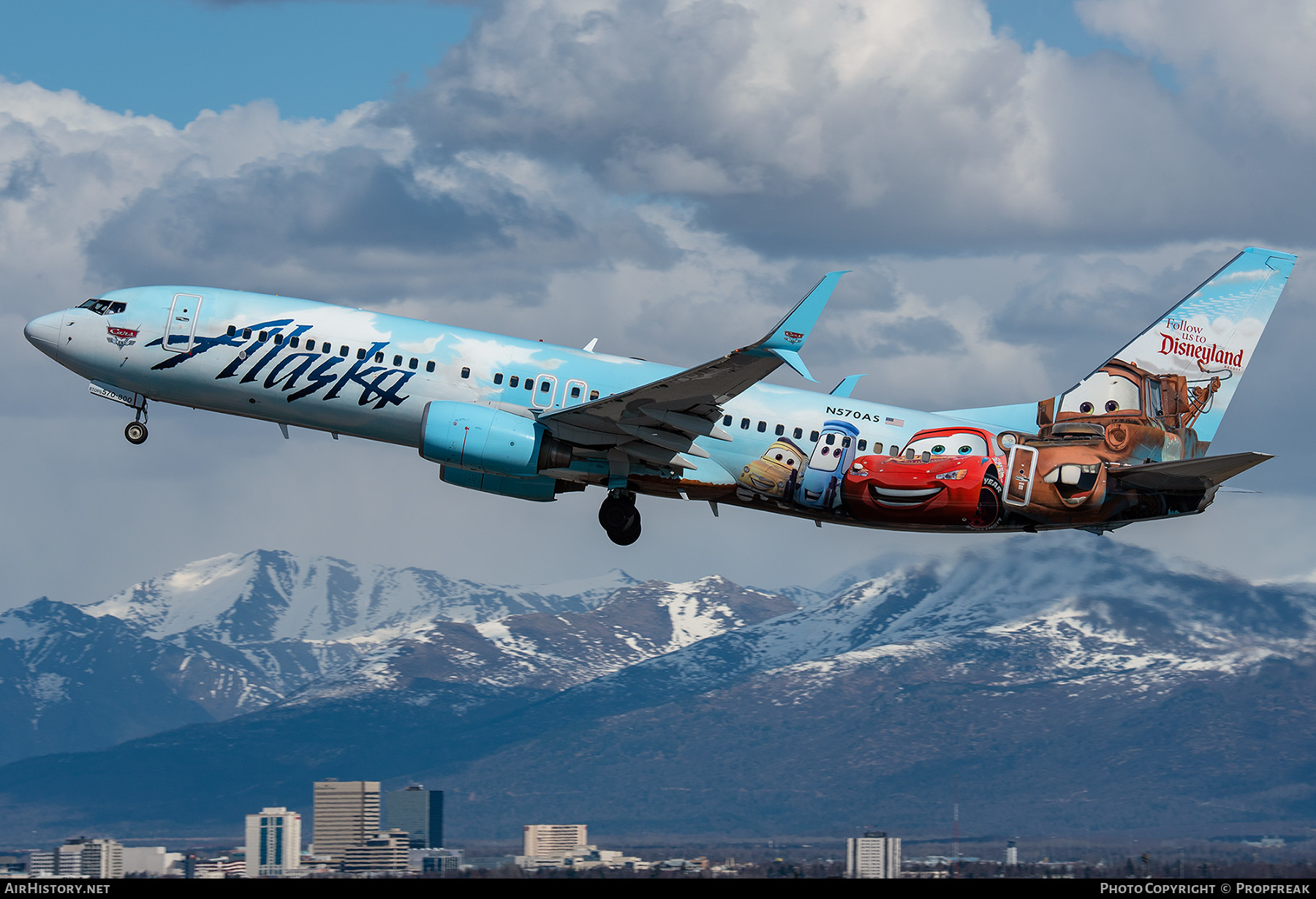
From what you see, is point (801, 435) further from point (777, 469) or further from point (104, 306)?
point (104, 306)

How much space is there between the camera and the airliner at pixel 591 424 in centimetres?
4788

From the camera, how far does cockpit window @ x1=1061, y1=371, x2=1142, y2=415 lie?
5291 centimetres

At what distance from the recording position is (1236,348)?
53969 mm

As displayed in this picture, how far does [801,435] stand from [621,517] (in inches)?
265

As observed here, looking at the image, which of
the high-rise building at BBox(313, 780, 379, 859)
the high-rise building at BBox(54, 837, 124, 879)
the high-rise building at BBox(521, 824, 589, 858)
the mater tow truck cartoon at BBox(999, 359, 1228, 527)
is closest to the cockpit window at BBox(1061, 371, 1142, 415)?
the mater tow truck cartoon at BBox(999, 359, 1228, 527)

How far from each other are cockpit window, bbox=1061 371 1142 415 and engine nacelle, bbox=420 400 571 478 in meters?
19.1

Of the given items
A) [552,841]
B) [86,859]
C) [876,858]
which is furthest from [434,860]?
[876,858]

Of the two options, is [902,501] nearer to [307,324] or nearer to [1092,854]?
[307,324]

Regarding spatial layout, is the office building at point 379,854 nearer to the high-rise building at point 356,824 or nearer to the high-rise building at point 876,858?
the high-rise building at point 356,824

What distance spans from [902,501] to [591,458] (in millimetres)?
10383

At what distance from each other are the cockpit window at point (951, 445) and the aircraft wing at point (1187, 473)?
14.7 feet

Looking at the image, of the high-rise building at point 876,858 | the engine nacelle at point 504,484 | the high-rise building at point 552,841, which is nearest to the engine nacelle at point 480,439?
the engine nacelle at point 504,484

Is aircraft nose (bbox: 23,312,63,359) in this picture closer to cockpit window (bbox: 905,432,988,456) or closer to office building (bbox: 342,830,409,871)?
cockpit window (bbox: 905,432,988,456)
